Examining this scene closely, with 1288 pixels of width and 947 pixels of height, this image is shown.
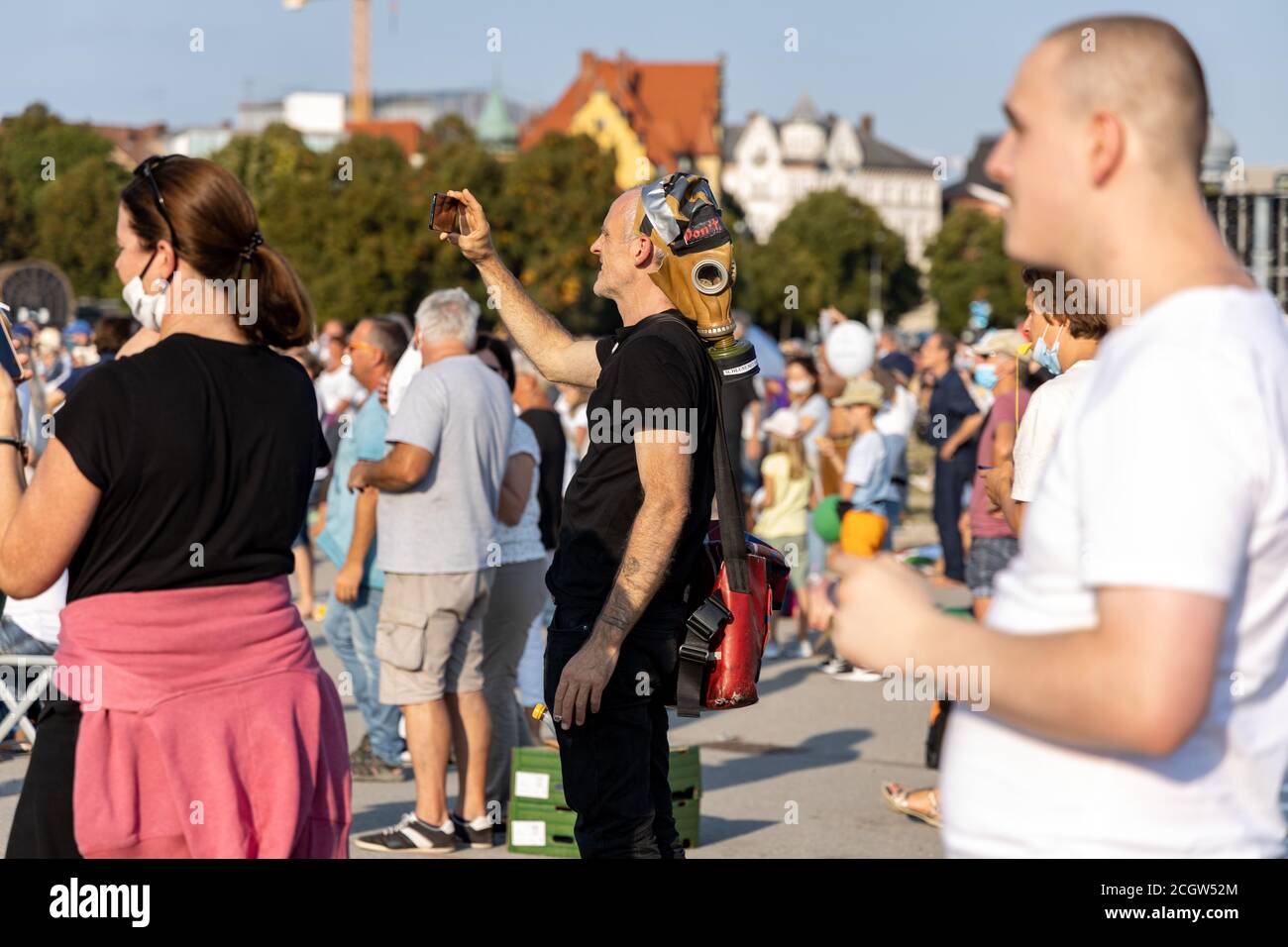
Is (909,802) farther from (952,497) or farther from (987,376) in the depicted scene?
(952,497)

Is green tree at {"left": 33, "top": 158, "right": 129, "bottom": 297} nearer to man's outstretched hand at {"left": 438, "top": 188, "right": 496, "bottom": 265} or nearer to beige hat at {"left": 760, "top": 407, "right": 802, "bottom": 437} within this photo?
beige hat at {"left": 760, "top": 407, "right": 802, "bottom": 437}

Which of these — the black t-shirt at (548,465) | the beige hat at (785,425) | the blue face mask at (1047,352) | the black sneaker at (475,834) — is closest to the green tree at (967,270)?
the beige hat at (785,425)

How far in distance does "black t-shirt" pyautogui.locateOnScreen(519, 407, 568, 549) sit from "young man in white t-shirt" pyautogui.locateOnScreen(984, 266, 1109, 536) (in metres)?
3.68

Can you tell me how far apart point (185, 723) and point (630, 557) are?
1295 millimetres

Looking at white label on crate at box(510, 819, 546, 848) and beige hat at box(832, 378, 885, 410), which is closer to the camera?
white label on crate at box(510, 819, 546, 848)

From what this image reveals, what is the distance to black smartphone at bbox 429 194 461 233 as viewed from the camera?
15.2ft

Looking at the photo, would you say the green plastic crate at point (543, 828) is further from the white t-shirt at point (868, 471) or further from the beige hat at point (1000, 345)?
the white t-shirt at point (868, 471)

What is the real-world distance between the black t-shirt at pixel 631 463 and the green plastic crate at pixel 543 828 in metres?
2.55

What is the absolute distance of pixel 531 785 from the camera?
6.81 metres

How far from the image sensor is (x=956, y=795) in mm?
2193

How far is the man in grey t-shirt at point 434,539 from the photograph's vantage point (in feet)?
22.7

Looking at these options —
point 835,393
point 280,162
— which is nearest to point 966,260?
point 280,162

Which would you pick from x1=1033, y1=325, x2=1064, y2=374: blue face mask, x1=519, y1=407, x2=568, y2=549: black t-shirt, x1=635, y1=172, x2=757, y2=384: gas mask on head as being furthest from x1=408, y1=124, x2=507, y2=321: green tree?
x1=635, y1=172, x2=757, y2=384: gas mask on head
